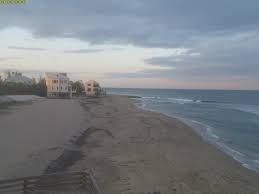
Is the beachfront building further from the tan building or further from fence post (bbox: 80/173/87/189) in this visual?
fence post (bbox: 80/173/87/189)

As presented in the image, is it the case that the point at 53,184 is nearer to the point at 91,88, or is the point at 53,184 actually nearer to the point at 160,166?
the point at 160,166

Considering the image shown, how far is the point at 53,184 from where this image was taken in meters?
8.61

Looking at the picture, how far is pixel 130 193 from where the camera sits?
32.7 feet

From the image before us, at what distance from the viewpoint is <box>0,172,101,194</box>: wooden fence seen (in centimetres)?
795

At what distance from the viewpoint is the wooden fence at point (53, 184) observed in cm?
795

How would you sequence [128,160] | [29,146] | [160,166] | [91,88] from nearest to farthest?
1. [160,166]
2. [128,160]
3. [29,146]
4. [91,88]

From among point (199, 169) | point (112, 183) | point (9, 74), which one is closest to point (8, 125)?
point (112, 183)

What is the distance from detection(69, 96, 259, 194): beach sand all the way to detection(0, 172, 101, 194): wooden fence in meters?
2.00

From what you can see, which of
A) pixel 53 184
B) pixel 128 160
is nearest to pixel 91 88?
pixel 128 160

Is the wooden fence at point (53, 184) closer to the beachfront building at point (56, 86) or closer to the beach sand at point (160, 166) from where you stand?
the beach sand at point (160, 166)

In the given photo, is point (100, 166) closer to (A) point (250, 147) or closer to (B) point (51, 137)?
(B) point (51, 137)

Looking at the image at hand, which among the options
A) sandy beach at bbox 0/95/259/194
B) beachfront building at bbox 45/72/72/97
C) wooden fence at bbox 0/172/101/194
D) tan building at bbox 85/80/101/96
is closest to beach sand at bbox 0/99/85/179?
sandy beach at bbox 0/95/259/194

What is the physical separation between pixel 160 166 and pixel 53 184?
6629 millimetres

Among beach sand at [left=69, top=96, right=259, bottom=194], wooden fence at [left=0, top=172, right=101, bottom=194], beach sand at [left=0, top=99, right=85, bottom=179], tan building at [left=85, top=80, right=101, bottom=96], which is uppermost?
tan building at [left=85, top=80, right=101, bottom=96]
